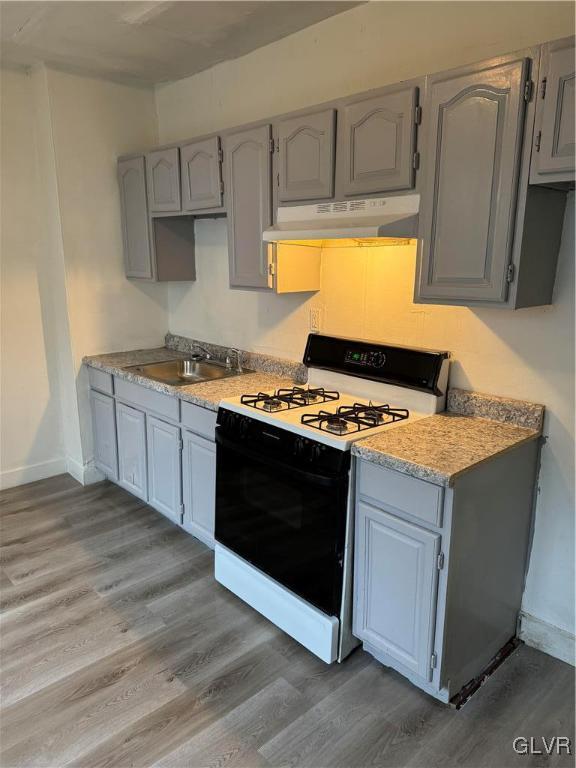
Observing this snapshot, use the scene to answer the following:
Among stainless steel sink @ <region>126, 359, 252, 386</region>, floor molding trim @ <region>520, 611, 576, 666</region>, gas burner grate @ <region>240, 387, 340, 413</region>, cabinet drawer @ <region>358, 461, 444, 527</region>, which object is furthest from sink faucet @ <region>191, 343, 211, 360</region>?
floor molding trim @ <region>520, 611, 576, 666</region>

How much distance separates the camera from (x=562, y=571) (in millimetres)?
2137

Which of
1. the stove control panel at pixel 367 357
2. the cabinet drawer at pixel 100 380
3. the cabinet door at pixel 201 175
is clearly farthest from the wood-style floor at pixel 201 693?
the cabinet door at pixel 201 175

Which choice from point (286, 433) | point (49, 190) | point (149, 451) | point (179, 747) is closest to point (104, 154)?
point (49, 190)

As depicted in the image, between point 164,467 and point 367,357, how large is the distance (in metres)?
1.34

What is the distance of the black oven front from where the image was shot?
201 centimetres

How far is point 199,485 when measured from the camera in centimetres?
279

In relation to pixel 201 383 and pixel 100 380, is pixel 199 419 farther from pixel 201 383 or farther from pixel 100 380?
pixel 100 380

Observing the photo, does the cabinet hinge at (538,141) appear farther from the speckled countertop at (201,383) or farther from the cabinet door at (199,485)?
the cabinet door at (199,485)

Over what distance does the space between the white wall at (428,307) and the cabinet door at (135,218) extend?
58 centimetres

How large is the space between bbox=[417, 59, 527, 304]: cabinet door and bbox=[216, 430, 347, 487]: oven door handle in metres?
0.79

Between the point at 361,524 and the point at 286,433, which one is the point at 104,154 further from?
the point at 361,524

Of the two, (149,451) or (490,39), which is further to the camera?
(149,451)

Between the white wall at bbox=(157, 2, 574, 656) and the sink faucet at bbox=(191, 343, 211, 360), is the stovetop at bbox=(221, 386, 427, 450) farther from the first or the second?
the sink faucet at bbox=(191, 343, 211, 360)

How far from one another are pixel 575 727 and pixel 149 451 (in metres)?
2.37
